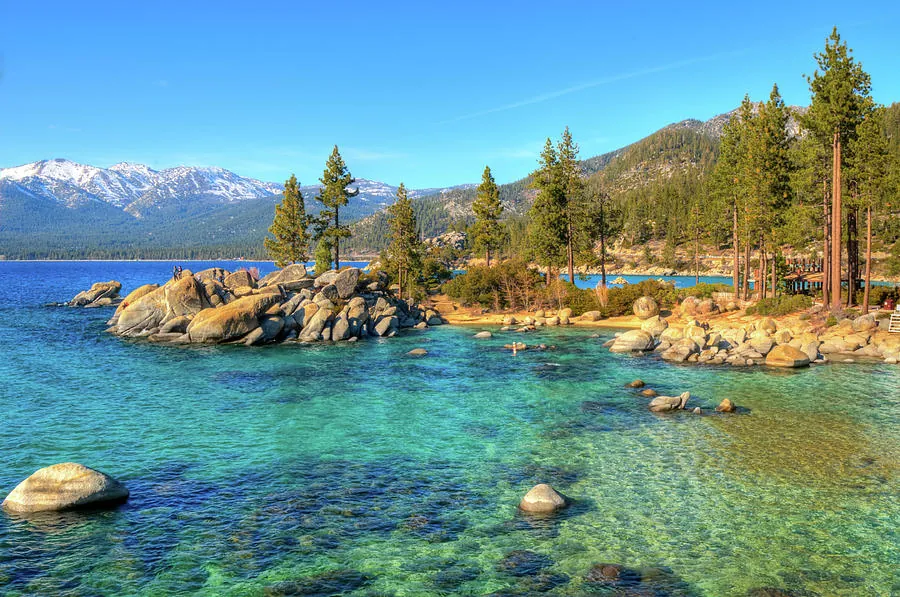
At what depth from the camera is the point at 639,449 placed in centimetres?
2202

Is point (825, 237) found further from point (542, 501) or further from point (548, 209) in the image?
point (542, 501)

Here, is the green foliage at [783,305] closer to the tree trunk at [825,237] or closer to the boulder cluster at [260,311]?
the tree trunk at [825,237]

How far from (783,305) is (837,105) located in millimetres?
17469

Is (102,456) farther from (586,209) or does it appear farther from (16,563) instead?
(586,209)

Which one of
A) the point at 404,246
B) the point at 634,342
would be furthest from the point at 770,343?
the point at 404,246

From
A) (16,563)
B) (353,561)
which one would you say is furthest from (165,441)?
(353,561)

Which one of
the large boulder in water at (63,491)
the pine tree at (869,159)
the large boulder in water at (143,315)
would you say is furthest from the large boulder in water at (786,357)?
the large boulder in water at (143,315)

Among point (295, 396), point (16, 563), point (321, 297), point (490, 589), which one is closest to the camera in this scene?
point (490, 589)

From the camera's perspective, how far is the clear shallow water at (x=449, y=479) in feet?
43.5

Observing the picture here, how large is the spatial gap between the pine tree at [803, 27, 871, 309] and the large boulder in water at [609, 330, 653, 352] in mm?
16666

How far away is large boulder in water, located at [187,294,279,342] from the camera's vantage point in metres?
49.9

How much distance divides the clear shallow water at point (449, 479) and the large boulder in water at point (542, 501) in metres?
0.49

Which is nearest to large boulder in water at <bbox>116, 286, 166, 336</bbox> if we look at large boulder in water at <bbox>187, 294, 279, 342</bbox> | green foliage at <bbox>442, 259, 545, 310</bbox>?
large boulder in water at <bbox>187, 294, 279, 342</bbox>

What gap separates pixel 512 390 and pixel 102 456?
20.5 metres
